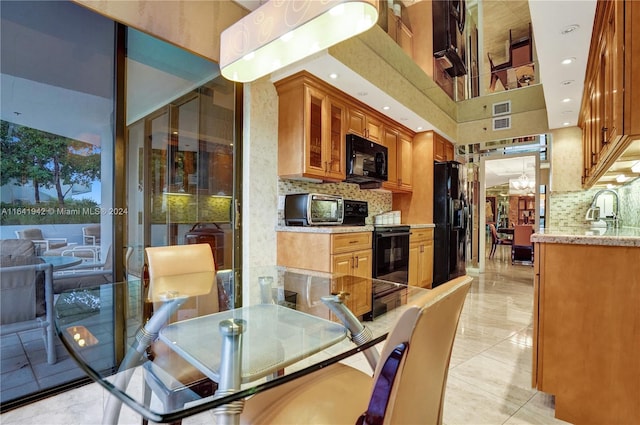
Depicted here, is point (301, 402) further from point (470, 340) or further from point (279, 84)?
point (279, 84)

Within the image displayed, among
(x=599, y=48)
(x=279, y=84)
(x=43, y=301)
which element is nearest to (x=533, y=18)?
(x=599, y=48)

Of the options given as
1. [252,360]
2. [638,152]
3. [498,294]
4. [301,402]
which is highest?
[638,152]

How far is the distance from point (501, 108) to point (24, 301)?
6.46 m

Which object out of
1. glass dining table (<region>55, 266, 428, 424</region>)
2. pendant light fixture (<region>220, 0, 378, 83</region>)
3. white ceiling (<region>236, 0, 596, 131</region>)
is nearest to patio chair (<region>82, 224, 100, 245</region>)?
glass dining table (<region>55, 266, 428, 424</region>)

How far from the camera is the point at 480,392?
193 centimetres

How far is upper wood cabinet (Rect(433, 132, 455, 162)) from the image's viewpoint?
16.4 ft

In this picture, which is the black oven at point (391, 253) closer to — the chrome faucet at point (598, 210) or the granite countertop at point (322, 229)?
the granite countertop at point (322, 229)

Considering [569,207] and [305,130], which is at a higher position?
[305,130]

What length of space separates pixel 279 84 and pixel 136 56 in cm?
126

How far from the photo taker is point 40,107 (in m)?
1.93

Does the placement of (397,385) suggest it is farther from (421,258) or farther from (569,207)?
(569,207)

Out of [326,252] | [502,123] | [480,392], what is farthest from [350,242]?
[502,123]

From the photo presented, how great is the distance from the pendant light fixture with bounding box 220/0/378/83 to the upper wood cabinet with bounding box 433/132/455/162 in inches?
149

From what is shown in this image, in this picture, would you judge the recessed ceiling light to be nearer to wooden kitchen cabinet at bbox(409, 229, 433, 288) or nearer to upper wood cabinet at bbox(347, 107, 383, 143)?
upper wood cabinet at bbox(347, 107, 383, 143)
